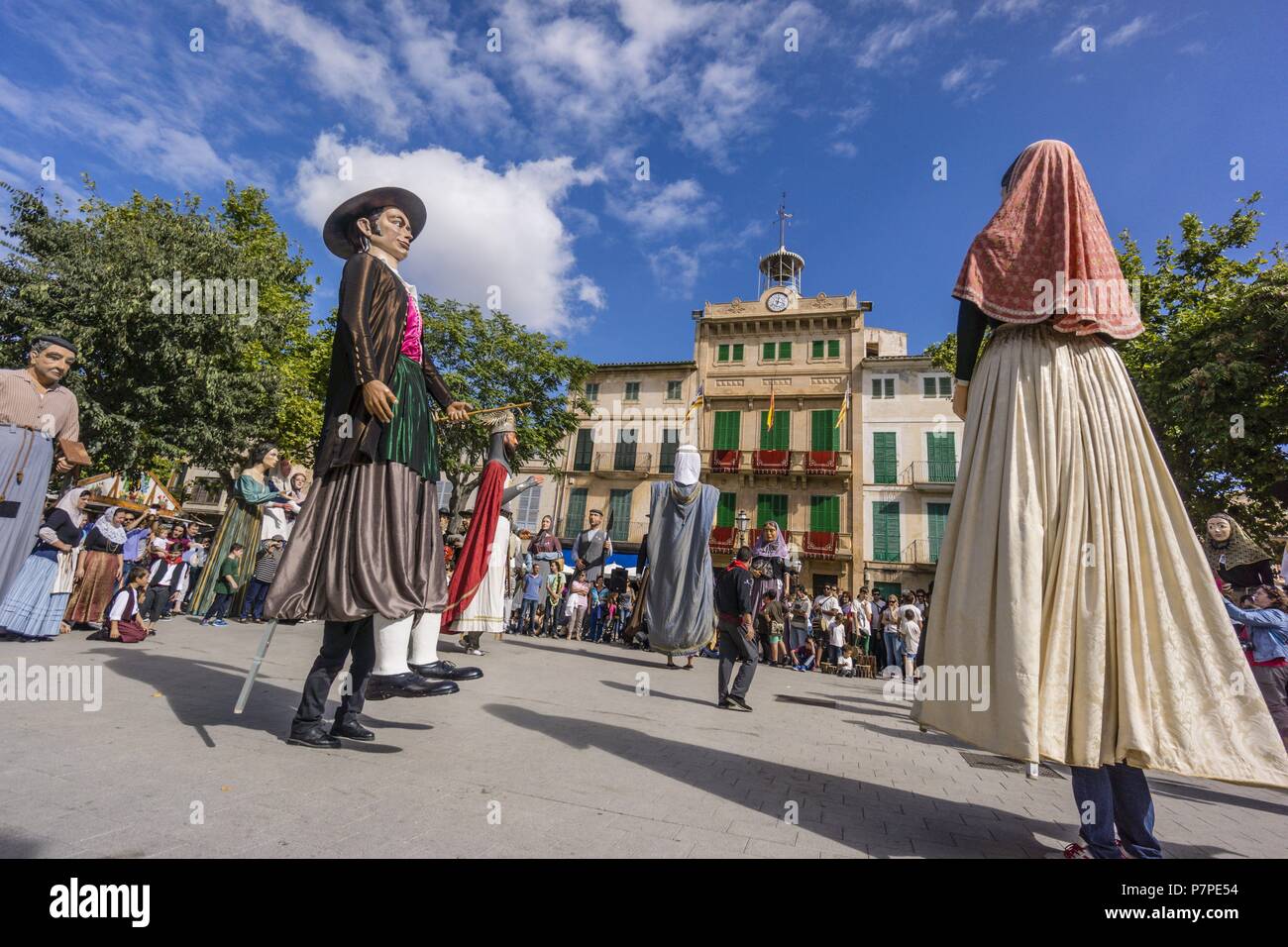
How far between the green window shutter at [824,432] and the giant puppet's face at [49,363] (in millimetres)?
29829

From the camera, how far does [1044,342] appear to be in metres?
2.60

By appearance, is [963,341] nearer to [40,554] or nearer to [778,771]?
[778,771]

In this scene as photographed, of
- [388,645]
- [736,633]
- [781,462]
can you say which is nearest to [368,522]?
[388,645]

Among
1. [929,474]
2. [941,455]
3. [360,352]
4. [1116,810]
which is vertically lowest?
[1116,810]

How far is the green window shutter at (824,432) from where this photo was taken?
3114 centimetres

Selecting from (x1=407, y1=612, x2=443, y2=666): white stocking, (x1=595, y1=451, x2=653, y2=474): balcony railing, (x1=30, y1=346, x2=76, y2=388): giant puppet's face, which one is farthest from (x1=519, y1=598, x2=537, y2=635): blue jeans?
(x1=595, y1=451, x2=653, y2=474): balcony railing

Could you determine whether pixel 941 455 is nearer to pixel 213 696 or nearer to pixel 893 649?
pixel 893 649

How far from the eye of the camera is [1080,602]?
220 cm

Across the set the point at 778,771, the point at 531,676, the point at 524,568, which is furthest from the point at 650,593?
the point at 524,568

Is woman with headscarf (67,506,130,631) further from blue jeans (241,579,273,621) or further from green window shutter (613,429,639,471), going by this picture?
green window shutter (613,429,639,471)

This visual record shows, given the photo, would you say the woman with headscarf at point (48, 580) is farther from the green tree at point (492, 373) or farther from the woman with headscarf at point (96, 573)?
the green tree at point (492, 373)

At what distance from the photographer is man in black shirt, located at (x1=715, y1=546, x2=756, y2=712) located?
5758 mm

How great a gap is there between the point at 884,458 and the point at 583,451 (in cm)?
1582
